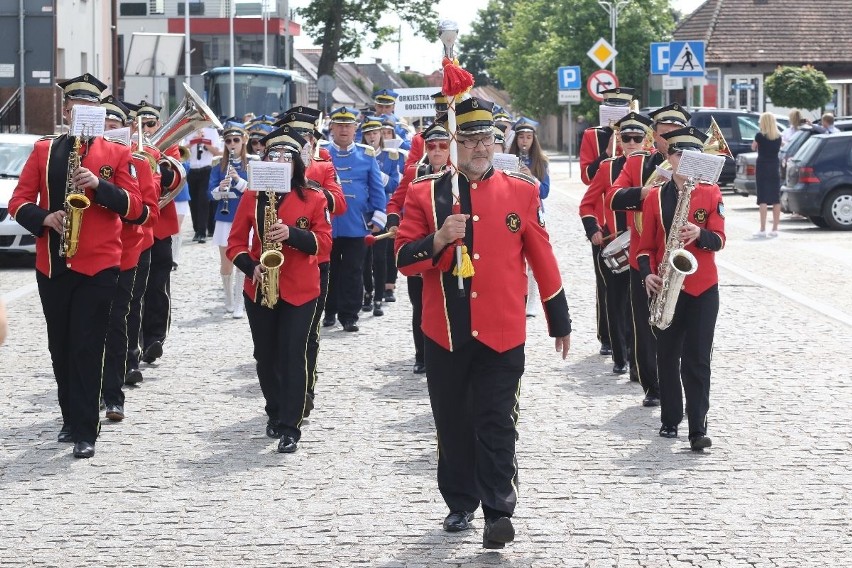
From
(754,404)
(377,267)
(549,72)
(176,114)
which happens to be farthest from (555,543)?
(549,72)

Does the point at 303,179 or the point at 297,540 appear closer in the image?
the point at 297,540

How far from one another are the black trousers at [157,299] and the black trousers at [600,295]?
3215 mm

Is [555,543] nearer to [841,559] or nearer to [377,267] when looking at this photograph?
[841,559]

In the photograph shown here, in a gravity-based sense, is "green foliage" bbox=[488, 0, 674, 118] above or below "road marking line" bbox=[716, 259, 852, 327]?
above

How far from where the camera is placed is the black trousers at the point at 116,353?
10070 millimetres

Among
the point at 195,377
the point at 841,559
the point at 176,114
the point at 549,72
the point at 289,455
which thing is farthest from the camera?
the point at 549,72

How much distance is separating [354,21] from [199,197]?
5143 cm

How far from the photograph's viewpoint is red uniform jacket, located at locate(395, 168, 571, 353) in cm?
694

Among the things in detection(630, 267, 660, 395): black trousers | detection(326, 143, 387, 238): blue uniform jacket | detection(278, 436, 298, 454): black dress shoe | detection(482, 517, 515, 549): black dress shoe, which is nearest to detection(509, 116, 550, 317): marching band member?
detection(326, 143, 387, 238): blue uniform jacket

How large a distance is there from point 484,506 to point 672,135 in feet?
10.5

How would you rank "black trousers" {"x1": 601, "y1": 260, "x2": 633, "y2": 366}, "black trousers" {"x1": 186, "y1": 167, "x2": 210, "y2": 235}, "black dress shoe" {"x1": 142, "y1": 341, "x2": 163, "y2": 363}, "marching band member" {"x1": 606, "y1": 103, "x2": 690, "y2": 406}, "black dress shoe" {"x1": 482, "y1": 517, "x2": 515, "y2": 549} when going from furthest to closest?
"black trousers" {"x1": 186, "y1": 167, "x2": 210, "y2": 235}, "black dress shoe" {"x1": 142, "y1": 341, "x2": 163, "y2": 363}, "black trousers" {"x1": 601, "y1": 260, "x2": 633, "y2": 366}, "marching band member" {"x1": 606, "y1": 103, "x2": 690, "y2": 406}, "black dress shoe" {"x1": 482, "y1": 517, "x2": 515, "y2": 549}

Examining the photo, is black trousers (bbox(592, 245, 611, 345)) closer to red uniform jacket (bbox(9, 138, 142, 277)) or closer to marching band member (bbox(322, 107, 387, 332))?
marching band member (bbox(322, 107, 387, 332))

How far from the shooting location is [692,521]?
24.1 ft

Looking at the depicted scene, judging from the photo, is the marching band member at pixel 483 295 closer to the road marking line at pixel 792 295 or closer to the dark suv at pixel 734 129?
the road marking line at pixel 792 295
